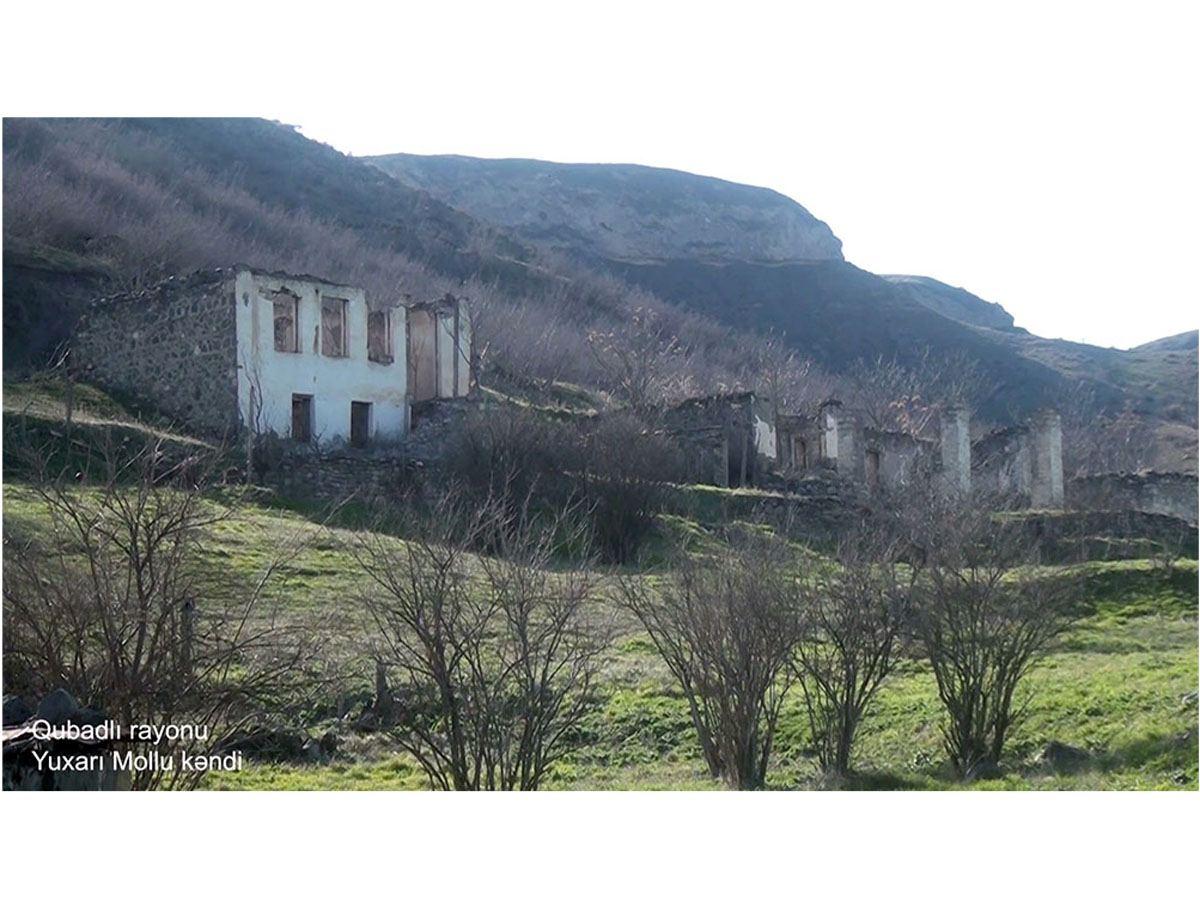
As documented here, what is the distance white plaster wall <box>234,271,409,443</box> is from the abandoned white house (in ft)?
0.06

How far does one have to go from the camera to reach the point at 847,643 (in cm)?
1177

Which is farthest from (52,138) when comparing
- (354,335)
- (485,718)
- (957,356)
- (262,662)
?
(957,356)

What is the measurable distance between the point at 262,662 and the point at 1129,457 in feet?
109

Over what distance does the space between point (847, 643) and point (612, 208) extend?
7684 cm

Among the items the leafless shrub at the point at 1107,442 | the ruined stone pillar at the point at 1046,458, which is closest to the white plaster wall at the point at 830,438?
the ruined stone pillar at the point at 1046,458

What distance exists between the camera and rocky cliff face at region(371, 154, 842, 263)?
83250 millimetres

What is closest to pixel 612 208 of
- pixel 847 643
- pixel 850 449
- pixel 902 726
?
pixel 850 449

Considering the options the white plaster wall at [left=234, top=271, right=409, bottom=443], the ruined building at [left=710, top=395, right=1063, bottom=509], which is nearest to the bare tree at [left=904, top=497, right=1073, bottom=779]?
the white plaster wall at [left=234, top=271, right=409, bottom=443]

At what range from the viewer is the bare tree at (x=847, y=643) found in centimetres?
1157

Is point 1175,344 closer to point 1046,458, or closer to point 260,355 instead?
point 1046,458

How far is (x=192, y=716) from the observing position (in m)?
8.85

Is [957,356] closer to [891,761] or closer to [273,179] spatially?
[273,179]

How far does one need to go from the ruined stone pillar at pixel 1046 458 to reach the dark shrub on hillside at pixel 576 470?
9.44 metres

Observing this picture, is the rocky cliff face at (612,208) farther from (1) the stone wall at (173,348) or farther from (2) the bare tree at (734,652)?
(2) the bare tree at (734,652)
